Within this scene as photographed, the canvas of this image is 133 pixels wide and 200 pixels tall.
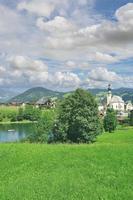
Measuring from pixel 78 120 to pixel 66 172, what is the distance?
52.5 meters

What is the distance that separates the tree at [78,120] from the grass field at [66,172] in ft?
145

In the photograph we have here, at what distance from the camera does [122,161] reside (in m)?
32.2

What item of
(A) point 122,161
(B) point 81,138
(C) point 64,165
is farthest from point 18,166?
(B) point 81,138

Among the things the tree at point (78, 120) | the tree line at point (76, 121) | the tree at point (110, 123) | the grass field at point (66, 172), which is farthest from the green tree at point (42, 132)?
the grass field at point (66, 172)

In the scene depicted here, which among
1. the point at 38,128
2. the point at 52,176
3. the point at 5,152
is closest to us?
the point at 52,176

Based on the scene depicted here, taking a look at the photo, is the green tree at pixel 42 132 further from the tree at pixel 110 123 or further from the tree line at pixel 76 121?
the tree at pixel 110 123

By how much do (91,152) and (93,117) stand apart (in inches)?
1895

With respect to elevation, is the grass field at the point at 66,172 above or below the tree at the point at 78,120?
below

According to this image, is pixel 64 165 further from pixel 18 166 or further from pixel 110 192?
pixel 110 192

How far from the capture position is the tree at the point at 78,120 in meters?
82.0

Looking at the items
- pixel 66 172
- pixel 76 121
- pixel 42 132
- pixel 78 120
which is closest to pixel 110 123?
pixel 42 132

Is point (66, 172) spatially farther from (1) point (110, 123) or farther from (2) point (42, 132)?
(1) point (110, 123)

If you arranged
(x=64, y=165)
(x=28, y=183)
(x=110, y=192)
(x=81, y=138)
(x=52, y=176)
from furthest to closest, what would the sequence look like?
(x=81, y=138) < (x=64, y=165) < (x=52, y=176) < (x=28, y=183) < (x=110, y=192)

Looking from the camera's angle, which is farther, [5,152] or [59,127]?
[59,127]
